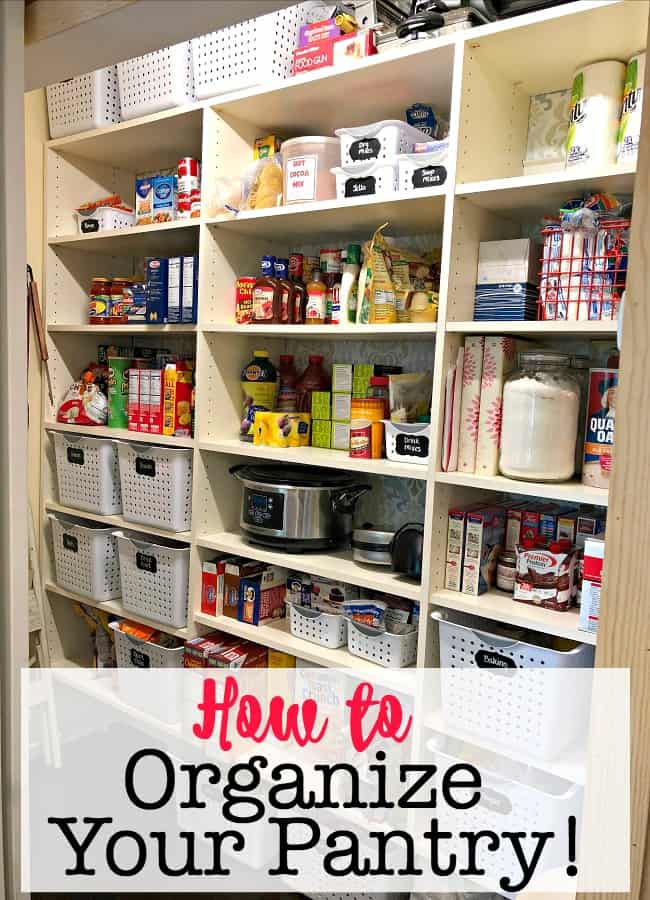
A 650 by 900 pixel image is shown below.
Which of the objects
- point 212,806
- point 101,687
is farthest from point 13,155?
point 101,687

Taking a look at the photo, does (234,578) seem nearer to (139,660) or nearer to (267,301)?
(139,660)

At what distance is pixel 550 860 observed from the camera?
1.71m

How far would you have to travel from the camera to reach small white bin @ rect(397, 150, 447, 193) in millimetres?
1794

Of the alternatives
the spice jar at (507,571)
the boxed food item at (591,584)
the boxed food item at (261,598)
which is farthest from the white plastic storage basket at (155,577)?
the boxed food item at (591,584)

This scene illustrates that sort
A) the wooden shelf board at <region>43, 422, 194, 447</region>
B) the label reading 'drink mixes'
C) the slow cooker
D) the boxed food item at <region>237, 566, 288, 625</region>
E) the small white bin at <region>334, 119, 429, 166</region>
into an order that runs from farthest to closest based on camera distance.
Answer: the wooden shelf board at <region>43, 422, 194, 447</region> → the boxed food item at <region>237, 566, 288, 625</region> → the slow cooker → the label reading 'drink mixes' → the small white bin at <region>334, 119, 429, 166</region>

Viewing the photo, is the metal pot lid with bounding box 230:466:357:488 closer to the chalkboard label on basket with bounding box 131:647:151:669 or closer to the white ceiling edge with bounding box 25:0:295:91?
the chalkboard label on basket with bounding box 131:647:151:669

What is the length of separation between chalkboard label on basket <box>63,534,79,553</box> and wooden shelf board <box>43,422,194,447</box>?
0.40 m

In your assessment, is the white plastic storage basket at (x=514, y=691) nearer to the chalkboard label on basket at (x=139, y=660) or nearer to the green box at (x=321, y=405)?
the green box at (x=321, y=405)

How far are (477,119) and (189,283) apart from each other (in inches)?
39.9

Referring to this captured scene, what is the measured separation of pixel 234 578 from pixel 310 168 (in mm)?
1259

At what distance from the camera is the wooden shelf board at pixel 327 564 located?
191 centimetres

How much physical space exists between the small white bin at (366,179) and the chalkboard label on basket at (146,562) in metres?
1.32

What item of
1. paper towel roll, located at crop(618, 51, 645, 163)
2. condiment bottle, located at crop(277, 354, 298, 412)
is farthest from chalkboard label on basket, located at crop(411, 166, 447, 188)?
condiment bottle, located at crop(277, 354, 298, 412)

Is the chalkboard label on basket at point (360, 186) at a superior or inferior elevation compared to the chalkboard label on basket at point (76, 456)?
superior
